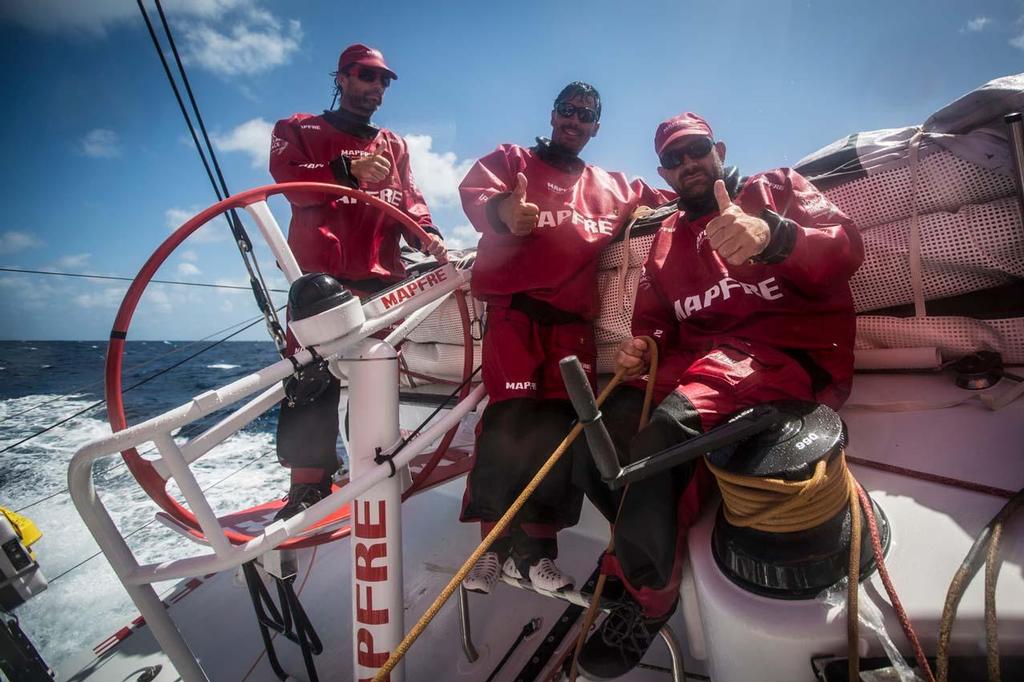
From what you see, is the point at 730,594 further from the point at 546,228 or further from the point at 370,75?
the point at 370,75

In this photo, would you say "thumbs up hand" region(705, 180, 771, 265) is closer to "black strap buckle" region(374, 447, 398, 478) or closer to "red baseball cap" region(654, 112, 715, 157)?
"red baseball cap" region(654, 112, 715, 157)

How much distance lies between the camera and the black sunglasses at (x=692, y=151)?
5.48 feet

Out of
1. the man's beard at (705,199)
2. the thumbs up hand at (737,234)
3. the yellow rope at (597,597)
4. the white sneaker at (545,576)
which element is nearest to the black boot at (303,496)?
the white sneaker at (545,576)

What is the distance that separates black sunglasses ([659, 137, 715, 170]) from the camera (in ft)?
5.48

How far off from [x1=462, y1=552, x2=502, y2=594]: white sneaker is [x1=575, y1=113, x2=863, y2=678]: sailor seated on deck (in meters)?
0.37

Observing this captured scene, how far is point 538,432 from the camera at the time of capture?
166 centimetres

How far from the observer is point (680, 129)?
1.67 m

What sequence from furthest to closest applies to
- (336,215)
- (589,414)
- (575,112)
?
(336,215) < (575,112) < (589,414)

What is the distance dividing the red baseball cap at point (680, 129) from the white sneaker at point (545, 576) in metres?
1.56

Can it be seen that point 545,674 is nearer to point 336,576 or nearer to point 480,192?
point 336,576

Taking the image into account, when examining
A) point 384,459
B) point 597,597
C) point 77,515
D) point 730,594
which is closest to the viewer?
point 730,594

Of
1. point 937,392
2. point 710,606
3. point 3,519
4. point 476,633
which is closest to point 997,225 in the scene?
point 937,392

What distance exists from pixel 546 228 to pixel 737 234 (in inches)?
35.0

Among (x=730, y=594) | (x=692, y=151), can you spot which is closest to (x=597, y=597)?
(x=730, y=594)
